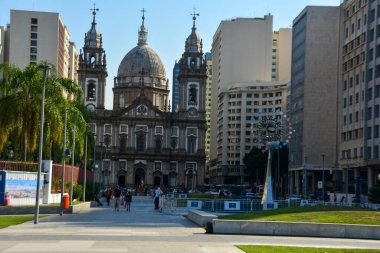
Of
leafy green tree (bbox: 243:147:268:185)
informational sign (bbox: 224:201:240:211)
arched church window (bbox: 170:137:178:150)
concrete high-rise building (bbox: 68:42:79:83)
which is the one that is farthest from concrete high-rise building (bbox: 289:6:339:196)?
concrete high-rise building (bbox: 68:42:79:83)

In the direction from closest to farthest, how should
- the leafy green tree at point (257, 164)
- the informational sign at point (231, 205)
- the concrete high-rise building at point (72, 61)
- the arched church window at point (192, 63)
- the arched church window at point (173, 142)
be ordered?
the informational sign at point (231, 205)
the leafy green tree at point (257, 164)
the arched church window at point (192, 63)
the arched church window at point (173, 142)
the concrete high-rise building at point (72, 61)

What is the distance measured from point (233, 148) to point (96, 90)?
49.1 meters

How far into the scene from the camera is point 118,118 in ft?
460

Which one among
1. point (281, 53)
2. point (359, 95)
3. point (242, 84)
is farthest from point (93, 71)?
point (281, 53)

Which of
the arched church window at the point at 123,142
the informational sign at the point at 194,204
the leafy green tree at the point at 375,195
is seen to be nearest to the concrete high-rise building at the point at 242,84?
the arched church window at the point at 123,142

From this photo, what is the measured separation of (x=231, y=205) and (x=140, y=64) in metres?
101

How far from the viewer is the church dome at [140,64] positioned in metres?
146

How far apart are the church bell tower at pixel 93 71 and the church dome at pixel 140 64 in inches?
326

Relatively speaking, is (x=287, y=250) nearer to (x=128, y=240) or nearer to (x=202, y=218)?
(x=128, y=240)

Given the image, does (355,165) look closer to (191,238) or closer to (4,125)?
(4,125)

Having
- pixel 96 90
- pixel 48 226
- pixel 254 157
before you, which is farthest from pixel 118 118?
pixel 48 226

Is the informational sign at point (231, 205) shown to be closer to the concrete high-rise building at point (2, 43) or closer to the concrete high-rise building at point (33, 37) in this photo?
the concrete high-rise building at point (33, 37)

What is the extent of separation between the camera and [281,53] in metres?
191

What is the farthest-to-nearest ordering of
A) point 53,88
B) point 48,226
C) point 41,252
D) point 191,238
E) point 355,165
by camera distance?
point 355,165, point 53,88, point 48,226, point 191,238, point 41,252
